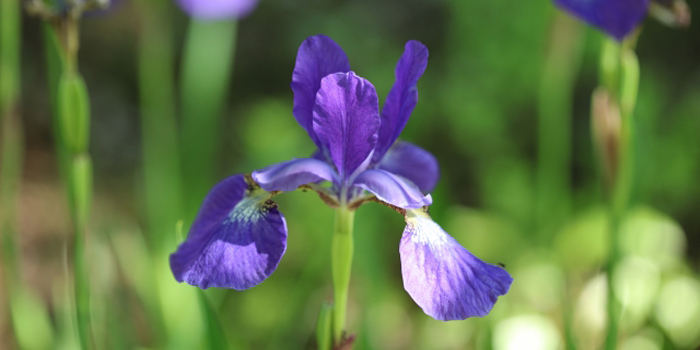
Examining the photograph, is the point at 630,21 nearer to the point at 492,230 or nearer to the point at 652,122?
the point at 492,230

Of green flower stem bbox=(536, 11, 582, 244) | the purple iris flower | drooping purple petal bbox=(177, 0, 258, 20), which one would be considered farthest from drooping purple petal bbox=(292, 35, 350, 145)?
drooping purple petal bbox=(177, 0, 258, 20)

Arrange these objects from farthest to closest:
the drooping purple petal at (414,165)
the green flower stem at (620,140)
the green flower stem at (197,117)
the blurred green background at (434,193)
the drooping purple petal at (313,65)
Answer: the green flower stem at (197,117) < the blurred green background at (434,193) < the green flower stem at (620,140) < the drooping purple petal at (414,165) < the drooping purple petal at (313,65)

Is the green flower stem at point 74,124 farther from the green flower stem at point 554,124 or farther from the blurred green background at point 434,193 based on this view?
the green flower stem at point 554,124

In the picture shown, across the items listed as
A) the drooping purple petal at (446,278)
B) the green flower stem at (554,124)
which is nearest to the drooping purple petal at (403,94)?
the drooping purple petal at (446,278)

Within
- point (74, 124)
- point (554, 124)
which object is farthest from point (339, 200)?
point (554, 124)

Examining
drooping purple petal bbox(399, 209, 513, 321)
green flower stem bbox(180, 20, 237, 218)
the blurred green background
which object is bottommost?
the blurred green background

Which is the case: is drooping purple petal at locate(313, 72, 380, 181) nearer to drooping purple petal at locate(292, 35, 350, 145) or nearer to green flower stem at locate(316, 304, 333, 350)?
drooping purple petal at locate(292, 35, 350, 145)

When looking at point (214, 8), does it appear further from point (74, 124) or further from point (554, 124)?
point (554, 124)
